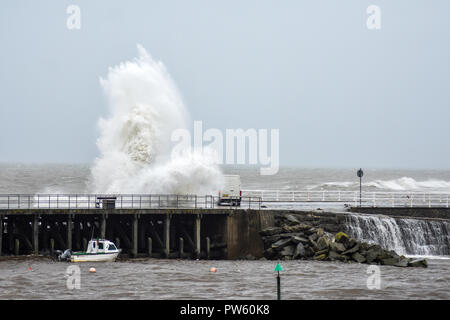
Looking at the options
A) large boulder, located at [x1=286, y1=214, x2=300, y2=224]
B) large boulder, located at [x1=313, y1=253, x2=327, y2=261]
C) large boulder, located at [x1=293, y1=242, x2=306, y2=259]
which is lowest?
large boulder, located at [x1=313, y1=253, x2=327, y2=261]

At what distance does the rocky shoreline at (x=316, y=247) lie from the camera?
116ft

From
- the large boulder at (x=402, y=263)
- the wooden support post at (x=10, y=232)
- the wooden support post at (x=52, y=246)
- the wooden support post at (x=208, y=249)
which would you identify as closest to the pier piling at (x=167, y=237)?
the wooden support post at (x=208, y=249)

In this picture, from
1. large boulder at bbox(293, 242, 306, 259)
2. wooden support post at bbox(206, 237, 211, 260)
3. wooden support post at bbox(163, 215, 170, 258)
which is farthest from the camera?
wooden support post at bbox(206, 237, 211, 260)

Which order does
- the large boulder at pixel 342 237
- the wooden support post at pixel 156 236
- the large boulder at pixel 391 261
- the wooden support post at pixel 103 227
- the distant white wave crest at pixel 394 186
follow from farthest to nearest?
the distant white wave crest at pixel 394 186 → the wooden support post at pixel 156 236 → the wooden support post at pixel 103 227 → the large boulder at pixel 342 237 → the large boulder at pixel 391 261

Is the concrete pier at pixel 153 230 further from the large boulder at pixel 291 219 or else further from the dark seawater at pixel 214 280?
the dark seawater at pixel 214 280

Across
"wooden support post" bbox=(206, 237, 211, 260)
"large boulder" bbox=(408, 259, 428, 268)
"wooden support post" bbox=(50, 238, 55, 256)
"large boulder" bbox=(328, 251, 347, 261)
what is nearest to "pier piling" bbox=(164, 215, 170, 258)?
"wooden support post" bbox=(206, 237, 211, 260)

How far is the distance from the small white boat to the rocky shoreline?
7221 mm

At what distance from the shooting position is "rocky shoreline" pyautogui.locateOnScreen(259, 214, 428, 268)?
1387 inches

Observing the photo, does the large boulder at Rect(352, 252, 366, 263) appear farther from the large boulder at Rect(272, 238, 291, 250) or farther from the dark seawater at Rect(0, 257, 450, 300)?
the large boulder at Rect(272, 238, 291, 250)

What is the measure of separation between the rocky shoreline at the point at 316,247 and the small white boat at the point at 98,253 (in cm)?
722

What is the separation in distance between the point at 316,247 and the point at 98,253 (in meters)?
10.1
